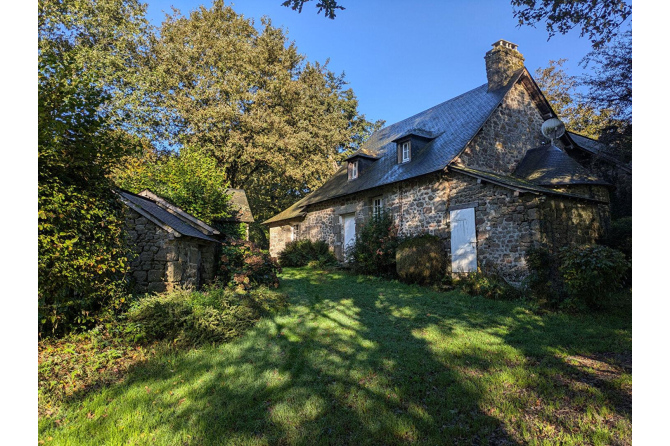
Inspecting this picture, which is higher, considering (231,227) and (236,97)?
(236,97)

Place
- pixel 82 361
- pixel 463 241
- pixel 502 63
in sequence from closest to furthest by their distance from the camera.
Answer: pixel 82 361 → pixel 463 241 → pixel 502 63

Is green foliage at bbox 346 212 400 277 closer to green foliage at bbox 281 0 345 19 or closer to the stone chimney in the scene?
the stone chimney

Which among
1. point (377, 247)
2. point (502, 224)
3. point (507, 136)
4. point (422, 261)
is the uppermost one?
point (507, 136)

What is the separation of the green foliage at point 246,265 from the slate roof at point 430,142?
6.45 metres

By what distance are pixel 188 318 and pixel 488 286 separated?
7.84 m

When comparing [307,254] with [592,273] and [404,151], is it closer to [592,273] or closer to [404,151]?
[404,151]

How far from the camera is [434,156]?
1313 centimetres

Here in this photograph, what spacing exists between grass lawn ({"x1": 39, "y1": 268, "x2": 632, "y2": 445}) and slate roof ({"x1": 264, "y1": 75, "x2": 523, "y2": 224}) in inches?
296

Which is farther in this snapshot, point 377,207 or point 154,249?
point 377,207

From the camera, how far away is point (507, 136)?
13445mm

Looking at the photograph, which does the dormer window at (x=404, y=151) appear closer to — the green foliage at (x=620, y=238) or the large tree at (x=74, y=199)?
the green foliage at (x=620, y=238)

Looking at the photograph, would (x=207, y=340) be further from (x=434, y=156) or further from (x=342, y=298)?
(x=434, y=156)

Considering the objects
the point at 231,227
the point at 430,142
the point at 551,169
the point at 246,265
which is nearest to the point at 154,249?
the point at 246,265
